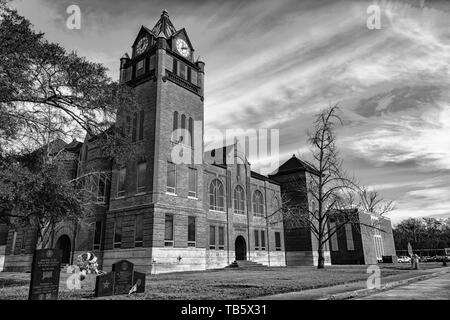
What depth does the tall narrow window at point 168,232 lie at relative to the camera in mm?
27797

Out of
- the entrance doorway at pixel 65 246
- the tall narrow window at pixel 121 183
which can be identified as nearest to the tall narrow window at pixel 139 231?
the tall narrow window at pixel 121 183

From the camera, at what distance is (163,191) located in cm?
2833

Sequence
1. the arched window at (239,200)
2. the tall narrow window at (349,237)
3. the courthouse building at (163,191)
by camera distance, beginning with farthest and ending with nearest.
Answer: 1. the tall narrow window at (349,237)
2. the arched window at (239,200)
3. the courthouse building at (163,191)

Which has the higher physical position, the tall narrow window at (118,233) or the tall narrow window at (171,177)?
the tall narrow window at (171,177)

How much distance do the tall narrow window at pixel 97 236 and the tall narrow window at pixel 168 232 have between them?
25.3 feet

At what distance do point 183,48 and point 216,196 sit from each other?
53.0 ft

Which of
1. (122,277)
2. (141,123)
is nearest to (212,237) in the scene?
(141,123)

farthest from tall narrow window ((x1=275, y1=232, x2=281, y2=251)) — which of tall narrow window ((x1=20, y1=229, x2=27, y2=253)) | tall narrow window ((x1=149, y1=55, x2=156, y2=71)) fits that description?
tall narrow window ((x1=20, y1=229, x2=27, y2=253))

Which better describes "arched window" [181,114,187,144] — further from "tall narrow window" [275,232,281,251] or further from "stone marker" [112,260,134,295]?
"tall narrow window" [275,232,281,251]

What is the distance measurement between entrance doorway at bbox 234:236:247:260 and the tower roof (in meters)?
24.3

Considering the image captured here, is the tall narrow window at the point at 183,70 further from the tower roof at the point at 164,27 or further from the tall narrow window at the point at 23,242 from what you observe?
the tall narrow window at the point at 23,242

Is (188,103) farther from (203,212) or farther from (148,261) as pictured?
(148,261)

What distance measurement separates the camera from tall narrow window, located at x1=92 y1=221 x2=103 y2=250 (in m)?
31.7
